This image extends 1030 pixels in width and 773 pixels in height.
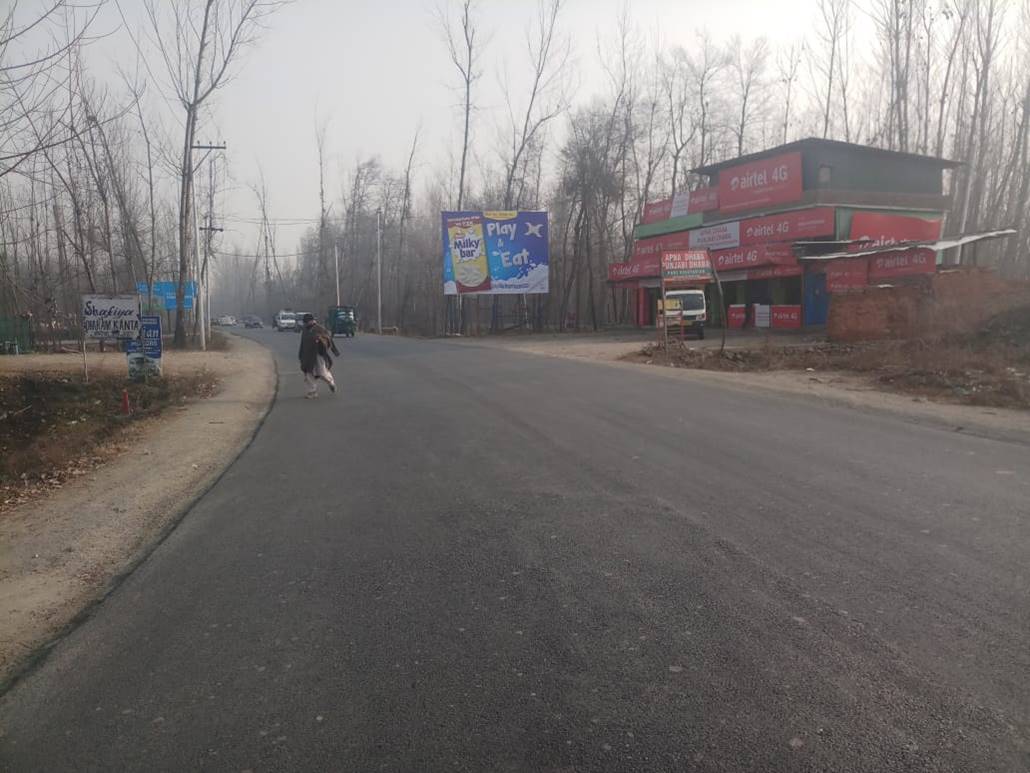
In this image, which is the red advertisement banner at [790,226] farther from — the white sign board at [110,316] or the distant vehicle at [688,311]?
the white sign board at [110,316]

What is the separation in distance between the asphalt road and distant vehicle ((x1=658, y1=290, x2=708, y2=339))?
69.6ft

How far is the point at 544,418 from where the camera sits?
11.5 metres

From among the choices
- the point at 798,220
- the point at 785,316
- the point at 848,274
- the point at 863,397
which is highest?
the point at 798,220

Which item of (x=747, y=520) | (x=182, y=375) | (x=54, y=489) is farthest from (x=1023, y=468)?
(x=182, y=375)

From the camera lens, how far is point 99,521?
6.99m

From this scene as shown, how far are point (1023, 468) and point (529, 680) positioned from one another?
659cm

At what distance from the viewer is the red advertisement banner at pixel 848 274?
26.6 metres

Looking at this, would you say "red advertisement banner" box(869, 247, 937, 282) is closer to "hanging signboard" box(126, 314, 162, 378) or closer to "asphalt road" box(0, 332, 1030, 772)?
"asphalt road" box(0, 332, 1030, 772)

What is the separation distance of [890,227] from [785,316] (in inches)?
254

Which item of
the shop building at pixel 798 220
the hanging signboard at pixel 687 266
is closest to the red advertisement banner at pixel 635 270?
the shop building at pixel 798 220

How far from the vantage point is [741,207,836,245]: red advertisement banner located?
31297mm

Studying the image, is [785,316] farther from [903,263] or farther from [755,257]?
[903,263]

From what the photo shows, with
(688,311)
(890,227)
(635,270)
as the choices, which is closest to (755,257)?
(688,311)

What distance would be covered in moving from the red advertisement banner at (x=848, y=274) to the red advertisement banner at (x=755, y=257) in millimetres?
3488
